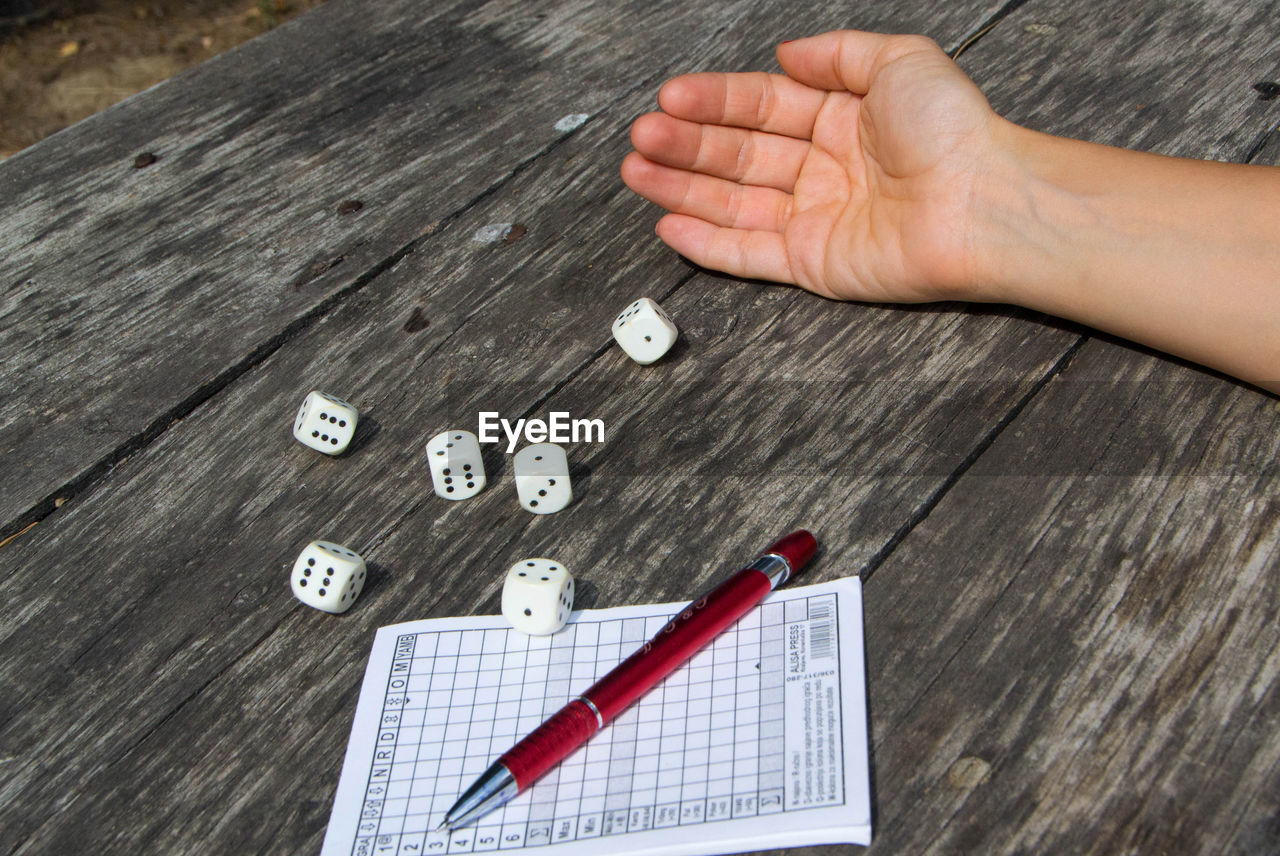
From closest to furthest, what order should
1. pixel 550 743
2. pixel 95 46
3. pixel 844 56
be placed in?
pixel 550 743, pixel 844 56, pixel 95 46

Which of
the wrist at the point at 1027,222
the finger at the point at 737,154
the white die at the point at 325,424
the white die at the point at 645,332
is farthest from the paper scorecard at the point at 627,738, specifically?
the finger at the point at 737,154

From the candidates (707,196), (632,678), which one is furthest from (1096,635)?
(707,196)

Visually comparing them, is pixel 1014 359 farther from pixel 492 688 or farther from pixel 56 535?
pixel 56 535

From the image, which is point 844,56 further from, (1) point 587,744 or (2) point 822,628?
(1) point 587,744

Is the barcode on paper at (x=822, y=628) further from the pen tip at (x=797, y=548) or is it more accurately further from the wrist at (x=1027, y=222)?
the wrist at (x=1027, y=222)

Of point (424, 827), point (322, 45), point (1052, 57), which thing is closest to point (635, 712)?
point (424, 827)

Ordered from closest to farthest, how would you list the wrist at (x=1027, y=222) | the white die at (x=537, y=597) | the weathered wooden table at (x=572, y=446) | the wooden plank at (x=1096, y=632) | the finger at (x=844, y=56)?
the wooden plank at (x=1096, y=632) < the weathered wooden table at (x=572, y=446) < the white die at (x=537, y=597) < the wrist at (x=1027, y=222) < the finger at (x=844, y=56)
